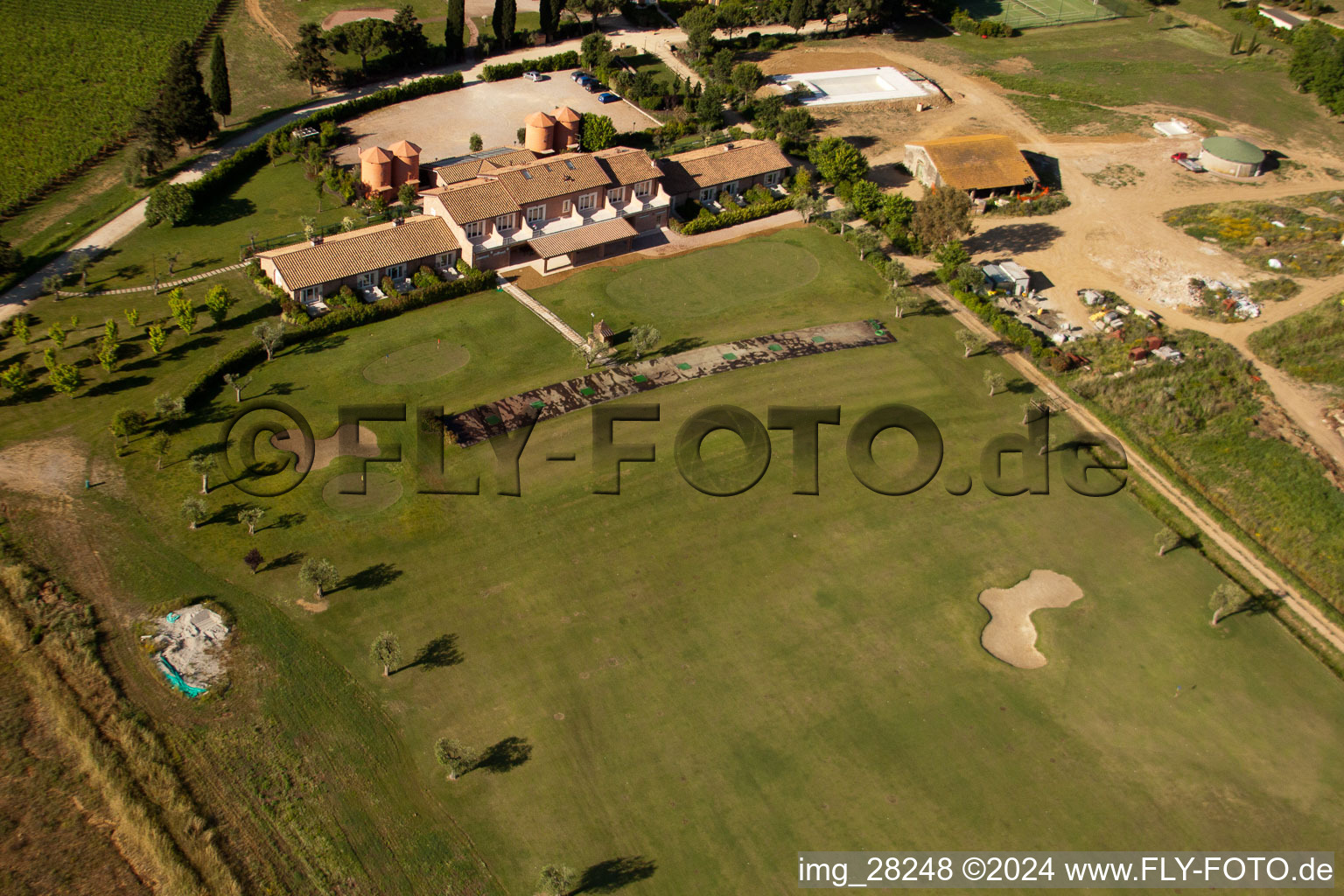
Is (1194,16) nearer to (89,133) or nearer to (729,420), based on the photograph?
(729,420)

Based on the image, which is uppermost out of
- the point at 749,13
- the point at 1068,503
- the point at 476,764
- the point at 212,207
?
the point at 749,13

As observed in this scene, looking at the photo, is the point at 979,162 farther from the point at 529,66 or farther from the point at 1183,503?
the point at 529,66

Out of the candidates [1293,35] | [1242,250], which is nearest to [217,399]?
[1242,250]

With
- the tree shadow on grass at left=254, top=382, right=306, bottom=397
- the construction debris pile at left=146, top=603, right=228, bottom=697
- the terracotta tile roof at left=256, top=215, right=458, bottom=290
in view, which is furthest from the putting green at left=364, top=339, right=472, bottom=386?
the construction debris pile at left=146, top=603, right=228, bottom=697

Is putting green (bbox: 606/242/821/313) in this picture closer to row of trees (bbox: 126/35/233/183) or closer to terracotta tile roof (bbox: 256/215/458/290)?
terracotta tile roof (bbox: 256/215/458/290)

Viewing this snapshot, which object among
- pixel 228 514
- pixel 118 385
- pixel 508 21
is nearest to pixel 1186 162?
pixel 508 21
